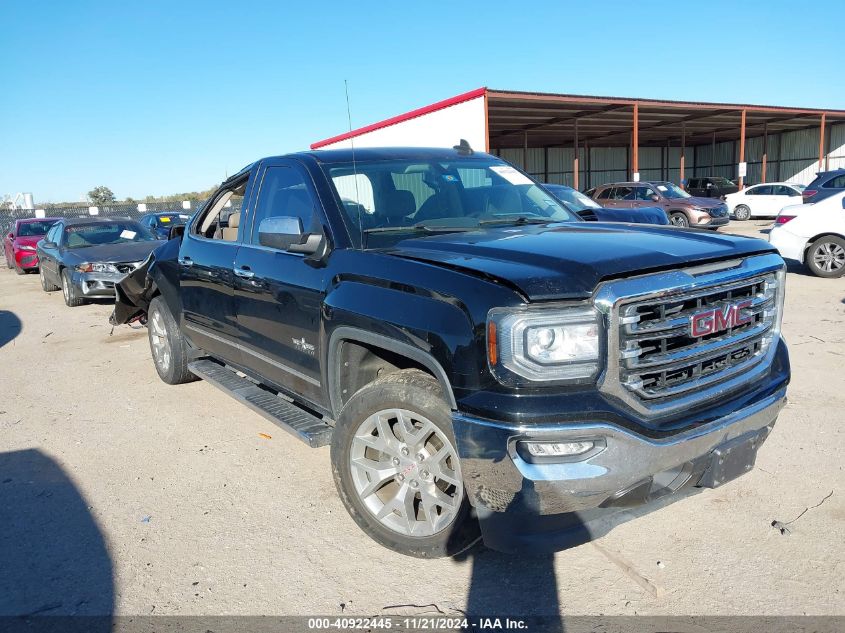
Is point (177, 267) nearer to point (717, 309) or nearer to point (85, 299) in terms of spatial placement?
point (717, 309)

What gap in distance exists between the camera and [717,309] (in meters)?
2.85

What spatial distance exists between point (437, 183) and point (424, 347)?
5.38ft

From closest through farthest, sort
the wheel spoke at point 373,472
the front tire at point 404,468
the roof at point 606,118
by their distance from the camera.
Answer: the front tire at point 404,468, the wheel spoke at point 373,472, the roof at point 606,118

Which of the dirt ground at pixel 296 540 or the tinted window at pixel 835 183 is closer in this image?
the dirt ground at pixel 296 540

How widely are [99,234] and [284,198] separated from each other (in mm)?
10353

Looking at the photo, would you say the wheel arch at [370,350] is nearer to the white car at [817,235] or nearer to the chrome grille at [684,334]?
the chrome grille at [684,334]

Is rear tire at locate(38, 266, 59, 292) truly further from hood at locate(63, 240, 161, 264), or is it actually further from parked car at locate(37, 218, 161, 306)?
hood at locate(63, 240, 161, 264)

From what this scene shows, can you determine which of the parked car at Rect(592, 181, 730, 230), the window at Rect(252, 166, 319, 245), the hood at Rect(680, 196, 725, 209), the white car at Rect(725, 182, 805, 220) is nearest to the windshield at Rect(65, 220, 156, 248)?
the window at Rect(252, 166, 319, 245)

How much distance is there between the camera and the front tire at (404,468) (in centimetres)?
285

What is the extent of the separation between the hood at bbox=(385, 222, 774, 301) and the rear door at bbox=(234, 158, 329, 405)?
61 cm

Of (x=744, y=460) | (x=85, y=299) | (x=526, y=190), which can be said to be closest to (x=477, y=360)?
(x=744, y=460)

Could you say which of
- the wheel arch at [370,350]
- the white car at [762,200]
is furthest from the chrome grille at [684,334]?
the white car at [762,200]

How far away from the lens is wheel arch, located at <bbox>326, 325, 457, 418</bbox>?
2740mm

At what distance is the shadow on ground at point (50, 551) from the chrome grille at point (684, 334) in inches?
93.9
